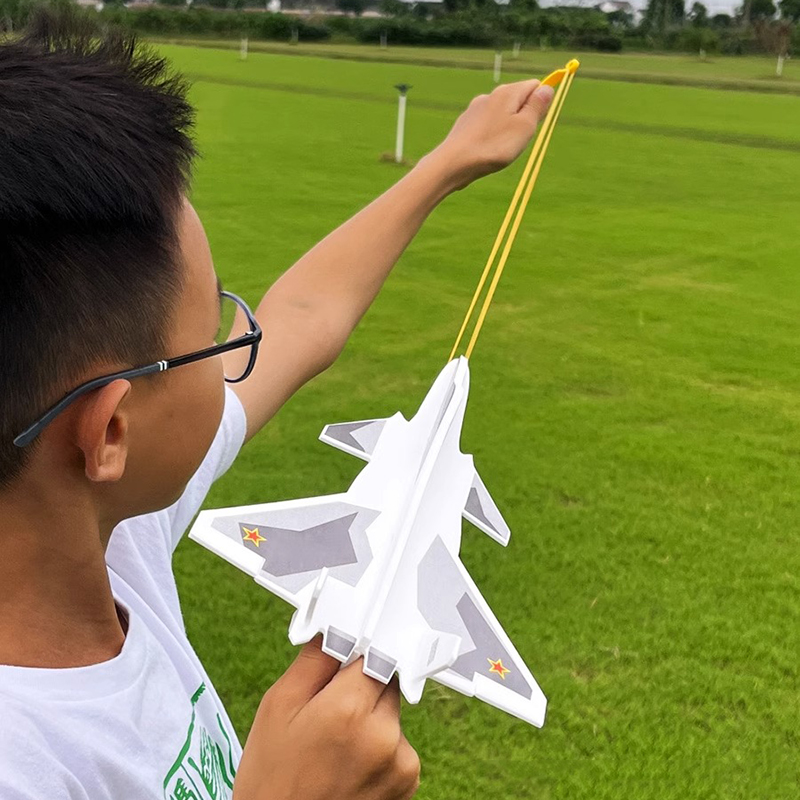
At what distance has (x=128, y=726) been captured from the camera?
27.4 inches

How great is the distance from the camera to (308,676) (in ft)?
2.16

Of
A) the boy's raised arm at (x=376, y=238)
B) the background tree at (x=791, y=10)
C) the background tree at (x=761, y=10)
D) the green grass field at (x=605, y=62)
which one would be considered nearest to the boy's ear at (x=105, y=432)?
the boy's raised arm at (x=376, y=238)

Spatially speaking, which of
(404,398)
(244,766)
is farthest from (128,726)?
(404,398)

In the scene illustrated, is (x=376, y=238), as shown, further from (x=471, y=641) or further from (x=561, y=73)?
(x=471, y=641)

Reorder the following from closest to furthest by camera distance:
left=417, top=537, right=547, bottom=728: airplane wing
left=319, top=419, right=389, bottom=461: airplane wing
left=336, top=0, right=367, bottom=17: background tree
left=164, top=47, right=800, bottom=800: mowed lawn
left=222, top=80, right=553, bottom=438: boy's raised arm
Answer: left=417, top=537, right=547, bottom=728: airplane wing
left=319, top=419, right=389, bottom=461: airplane wing
left=222, top=80, right=553, bottom=438: boy's raised arm
left=164, top=47, right=800, bottom=800: mowed lawn
left=336, top=0, right=367, bottom=17: background tree

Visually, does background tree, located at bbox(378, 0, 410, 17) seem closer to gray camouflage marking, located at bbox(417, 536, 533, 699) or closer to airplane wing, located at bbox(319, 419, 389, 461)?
airplane wing, located at bbox(319, 419, 389, 461)

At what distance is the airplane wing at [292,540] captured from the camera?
83 cm

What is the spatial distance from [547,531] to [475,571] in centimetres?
33

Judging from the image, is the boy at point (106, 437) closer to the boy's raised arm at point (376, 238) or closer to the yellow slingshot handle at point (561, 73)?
the boy's raised arm at point (376, 238)

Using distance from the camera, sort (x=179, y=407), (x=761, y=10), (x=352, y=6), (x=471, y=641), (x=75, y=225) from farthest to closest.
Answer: (x=352, y=6) < (x=761, y=10) < (x=471, y=641) < (x=179, y=407) < (x=75, y=225)

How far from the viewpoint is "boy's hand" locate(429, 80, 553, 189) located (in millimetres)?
1244

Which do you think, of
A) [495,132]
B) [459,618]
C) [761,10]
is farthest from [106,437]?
[761,10]

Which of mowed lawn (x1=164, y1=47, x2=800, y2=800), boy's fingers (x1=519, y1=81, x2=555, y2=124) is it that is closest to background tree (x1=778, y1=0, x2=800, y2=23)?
mowed lawn (x1=164, y1=47, x2=800, y2=800)

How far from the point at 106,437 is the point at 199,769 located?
324mm
